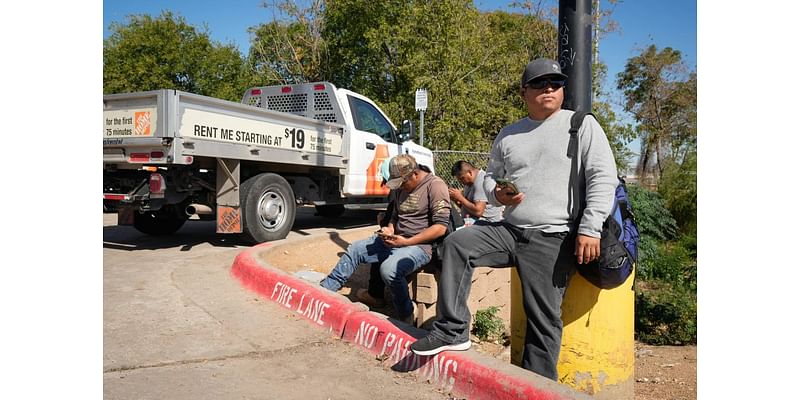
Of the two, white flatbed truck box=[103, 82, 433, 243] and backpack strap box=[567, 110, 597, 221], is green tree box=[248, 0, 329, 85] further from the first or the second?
backpack strap box=[567, 110, 597, 221]

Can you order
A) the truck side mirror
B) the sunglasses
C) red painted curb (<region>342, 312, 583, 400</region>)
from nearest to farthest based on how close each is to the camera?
1. red painted curb (<region>342, 312, 583, 400</region>)
2. the sunglasses
3. the truck side mirror

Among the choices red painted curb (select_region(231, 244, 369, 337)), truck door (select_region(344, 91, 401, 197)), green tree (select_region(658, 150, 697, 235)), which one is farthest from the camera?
green tree (select_region(658, 150, 697, 235))

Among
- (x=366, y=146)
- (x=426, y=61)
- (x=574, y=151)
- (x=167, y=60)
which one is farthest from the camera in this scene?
(x=167, y=60)

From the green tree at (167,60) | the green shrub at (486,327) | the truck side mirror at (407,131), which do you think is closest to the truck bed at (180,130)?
the truck side mirror at (407,131)

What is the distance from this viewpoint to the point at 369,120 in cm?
998

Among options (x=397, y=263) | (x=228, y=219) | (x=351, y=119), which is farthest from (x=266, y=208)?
(x=397, y=263)

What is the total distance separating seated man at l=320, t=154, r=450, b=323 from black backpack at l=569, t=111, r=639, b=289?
174 cm

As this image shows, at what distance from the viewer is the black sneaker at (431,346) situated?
319 cm

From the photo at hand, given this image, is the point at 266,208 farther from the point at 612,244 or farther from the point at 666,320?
the point at 612,244

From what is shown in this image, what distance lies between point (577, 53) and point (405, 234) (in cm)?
215

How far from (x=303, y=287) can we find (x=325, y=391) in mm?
1722

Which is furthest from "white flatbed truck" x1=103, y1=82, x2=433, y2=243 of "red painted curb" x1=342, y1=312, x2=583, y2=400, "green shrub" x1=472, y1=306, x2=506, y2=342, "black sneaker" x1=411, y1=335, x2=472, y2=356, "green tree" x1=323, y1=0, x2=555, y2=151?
"green tree" x1=323, y1=0, x2=555, y2=151

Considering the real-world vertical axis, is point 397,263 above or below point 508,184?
below

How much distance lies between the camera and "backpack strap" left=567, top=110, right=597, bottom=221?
9.89ft
